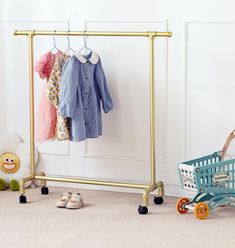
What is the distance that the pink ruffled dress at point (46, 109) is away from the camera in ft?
14.7

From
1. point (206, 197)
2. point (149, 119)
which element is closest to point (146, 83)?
point (149, 119)

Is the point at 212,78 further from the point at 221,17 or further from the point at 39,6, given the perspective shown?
the point at 39,6

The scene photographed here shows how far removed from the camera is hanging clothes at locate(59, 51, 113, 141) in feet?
14.1

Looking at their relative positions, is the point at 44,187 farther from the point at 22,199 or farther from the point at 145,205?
the point at 145,205

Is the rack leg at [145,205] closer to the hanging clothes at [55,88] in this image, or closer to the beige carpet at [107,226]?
the beige carpet at [107,226]

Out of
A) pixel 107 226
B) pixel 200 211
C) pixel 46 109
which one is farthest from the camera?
pixel 46 109

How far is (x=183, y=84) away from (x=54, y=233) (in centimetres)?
138

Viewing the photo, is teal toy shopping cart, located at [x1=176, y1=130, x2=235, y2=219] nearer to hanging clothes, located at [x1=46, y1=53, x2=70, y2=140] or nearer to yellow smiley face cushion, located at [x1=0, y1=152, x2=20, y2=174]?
hanging clothes, located at [x1=46, y1=53, x2=70, y2=140]

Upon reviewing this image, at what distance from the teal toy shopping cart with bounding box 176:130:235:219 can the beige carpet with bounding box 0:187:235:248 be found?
0.07 m

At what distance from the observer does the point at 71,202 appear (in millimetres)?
4289

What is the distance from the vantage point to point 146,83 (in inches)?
182

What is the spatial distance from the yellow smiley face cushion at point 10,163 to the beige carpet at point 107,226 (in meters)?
0.39

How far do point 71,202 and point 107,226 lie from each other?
1.49ft

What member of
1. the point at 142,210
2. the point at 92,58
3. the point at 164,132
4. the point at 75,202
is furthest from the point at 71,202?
the point at 92,58
